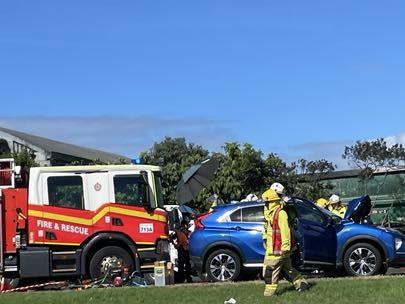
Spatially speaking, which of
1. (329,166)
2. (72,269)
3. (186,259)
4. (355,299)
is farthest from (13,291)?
(329,166)

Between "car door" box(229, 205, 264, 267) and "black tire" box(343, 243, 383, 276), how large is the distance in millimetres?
1718

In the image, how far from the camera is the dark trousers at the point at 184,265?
14.9m

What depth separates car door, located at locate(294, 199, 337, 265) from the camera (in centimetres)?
1265

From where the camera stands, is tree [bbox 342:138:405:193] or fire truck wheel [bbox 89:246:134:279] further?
tree [bbox 342:138:405:193]

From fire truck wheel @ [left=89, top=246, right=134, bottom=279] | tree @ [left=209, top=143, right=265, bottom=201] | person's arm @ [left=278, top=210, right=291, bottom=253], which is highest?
tree @ [left=209, top=143, right=265, bottom=201]

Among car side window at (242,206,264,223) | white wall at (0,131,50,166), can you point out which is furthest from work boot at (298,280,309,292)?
white wall at (0,131,50,166)

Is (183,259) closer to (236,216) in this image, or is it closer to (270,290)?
(236,216)

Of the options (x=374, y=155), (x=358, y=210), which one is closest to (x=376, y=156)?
(x=374, y=155)

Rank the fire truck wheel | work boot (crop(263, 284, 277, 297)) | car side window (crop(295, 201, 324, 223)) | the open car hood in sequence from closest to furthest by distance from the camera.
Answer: work boot (crop(263, 284, 277, 297)), car side window (crop(295, 201, 324, 223)), the fire truck wheel, the open car hood

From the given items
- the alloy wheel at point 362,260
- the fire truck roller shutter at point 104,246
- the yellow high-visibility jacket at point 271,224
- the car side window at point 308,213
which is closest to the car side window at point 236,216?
the car side window at point 308,213

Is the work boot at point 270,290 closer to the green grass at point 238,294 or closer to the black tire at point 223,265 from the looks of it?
Answer: the green grass at point 238,294

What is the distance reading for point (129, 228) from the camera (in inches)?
528

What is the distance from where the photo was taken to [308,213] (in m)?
13.0

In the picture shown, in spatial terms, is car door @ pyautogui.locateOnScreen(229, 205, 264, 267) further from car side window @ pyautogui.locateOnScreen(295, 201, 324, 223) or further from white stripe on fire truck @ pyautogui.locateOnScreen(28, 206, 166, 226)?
white stripe on fire truck @ pyautogui.locateOnScreen(28, 206, 166, 226)
